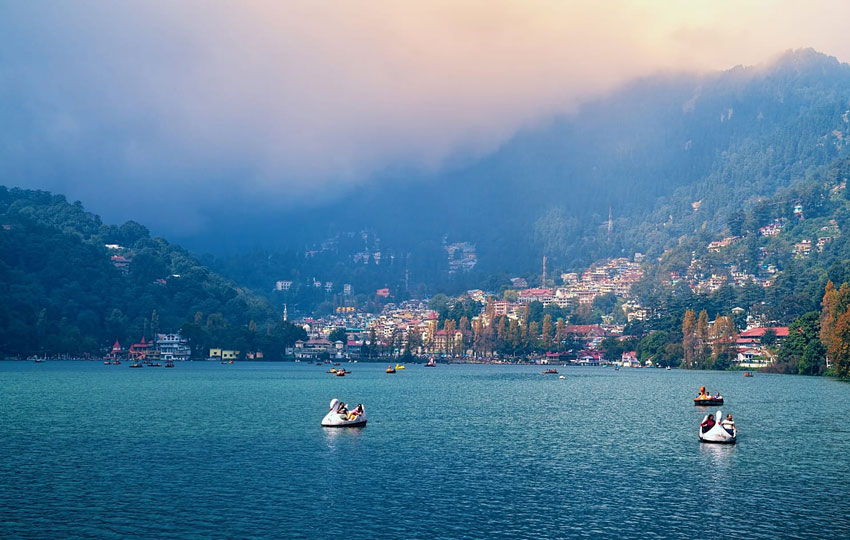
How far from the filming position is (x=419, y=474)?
4212 cm

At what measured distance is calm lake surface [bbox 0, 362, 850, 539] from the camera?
3180cm

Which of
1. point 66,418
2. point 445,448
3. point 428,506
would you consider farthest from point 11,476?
point 66,418

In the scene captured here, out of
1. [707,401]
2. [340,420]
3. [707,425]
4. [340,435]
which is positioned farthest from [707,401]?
[340,435]

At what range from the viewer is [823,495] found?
37.5 m

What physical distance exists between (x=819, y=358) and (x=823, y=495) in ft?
371

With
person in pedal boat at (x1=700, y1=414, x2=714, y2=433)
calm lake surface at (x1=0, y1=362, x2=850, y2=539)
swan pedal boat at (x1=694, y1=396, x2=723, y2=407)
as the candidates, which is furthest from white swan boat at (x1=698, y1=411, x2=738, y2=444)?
swan pedal boat at (x1=694, y1=396, x2=723, y2=407)

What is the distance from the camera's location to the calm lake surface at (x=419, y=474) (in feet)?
104

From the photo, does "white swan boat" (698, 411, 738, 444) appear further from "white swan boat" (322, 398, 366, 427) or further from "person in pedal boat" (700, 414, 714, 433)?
"white swan boat" (322, 398, 366, 427)

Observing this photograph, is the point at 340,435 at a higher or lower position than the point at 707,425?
lower

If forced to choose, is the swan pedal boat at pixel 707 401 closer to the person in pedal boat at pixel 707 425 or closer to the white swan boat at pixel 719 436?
the person in pedal boat at pixel 707 425

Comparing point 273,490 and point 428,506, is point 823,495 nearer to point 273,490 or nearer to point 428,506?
point 428,506

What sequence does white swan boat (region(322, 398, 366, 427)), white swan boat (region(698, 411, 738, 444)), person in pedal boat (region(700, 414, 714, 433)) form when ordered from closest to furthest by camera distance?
white swan boat (region(698, 411, 738, 444)), person in pedal boat (region(700, 414, 714, 433)), white swan boat (region(322, 398, 366, 427))

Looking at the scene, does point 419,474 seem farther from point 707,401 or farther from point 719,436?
point 707,401

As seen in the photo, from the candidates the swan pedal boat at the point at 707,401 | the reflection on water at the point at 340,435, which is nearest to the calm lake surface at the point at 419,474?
the reflection on water at the point at 340,435
